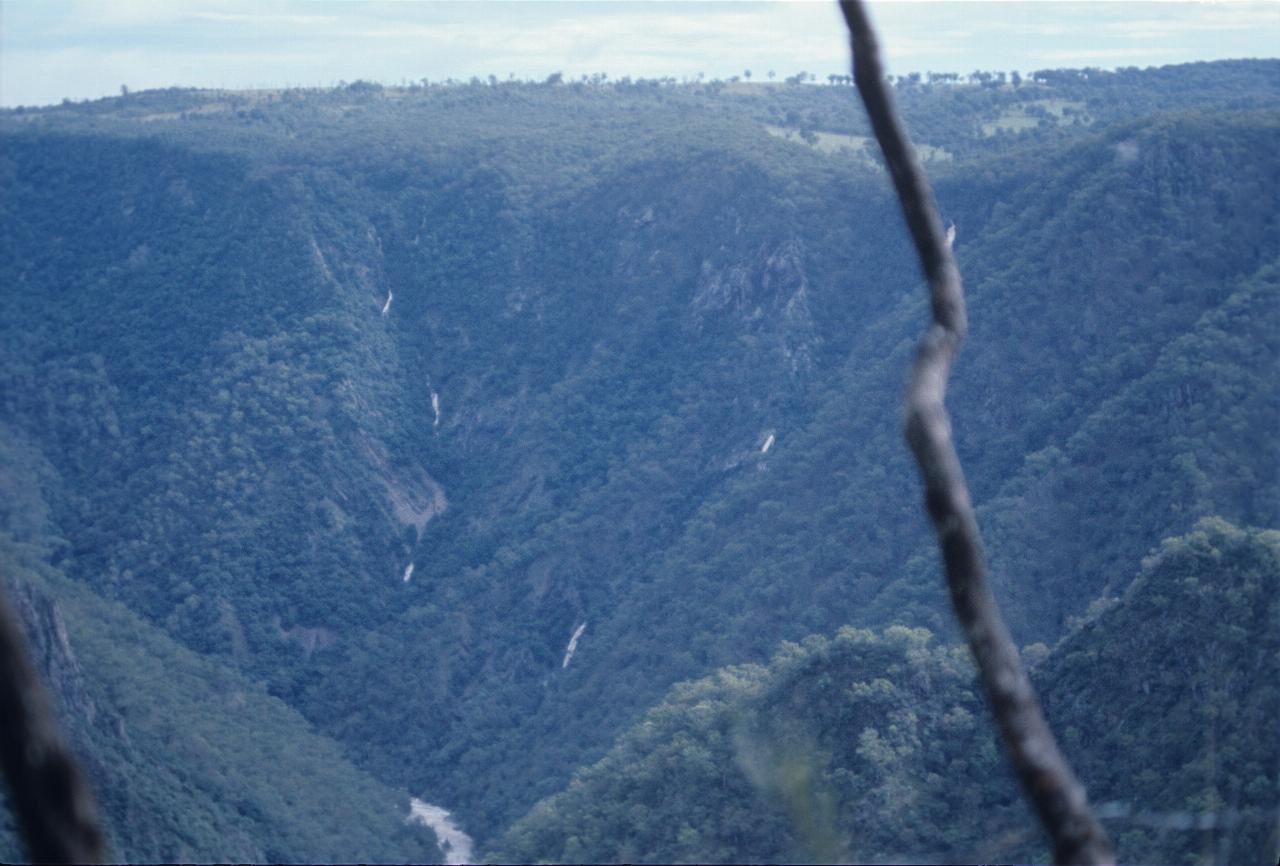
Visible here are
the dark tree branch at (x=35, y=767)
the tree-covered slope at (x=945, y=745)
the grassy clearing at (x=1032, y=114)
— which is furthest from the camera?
the grassy clearing at (x=1032, y=114)

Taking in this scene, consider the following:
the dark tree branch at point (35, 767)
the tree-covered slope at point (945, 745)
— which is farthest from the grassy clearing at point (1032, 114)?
the dark tree branch at point (35, 767)

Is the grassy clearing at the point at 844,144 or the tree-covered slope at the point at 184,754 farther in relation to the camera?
the grassy clearing at the point at 844,144

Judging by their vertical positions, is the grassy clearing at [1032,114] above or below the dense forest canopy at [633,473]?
above

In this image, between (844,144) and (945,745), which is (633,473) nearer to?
(945,745)

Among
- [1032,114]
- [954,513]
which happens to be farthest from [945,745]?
[1032,114]

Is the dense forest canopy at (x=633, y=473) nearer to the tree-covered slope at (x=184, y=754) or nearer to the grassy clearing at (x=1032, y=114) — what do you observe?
the tree-covered slope at (x=184, y=754)

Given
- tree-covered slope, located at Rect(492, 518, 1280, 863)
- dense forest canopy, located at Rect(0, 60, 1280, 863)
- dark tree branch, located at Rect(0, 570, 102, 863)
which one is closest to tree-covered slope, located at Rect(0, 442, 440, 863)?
dense forest canopy, located at Rect(0, 60, 1280, 863)
